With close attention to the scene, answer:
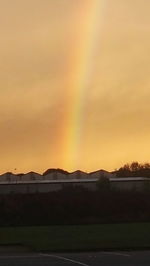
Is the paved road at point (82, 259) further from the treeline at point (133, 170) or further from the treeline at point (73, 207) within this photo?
the treeline at point (133, 170)

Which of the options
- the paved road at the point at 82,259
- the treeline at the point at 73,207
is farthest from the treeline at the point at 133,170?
the paved road at the point at 82,259

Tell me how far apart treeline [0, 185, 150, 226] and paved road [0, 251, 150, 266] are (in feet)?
133

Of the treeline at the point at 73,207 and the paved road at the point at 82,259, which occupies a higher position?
the treeline at the point at 73,207

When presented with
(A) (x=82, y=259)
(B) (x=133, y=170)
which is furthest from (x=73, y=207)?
(B) (x=133, y=170)

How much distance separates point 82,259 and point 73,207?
48.3 meters

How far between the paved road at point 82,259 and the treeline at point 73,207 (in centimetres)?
4048

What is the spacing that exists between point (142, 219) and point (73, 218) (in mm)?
6835

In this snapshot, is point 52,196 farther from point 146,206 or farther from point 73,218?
point 146,206

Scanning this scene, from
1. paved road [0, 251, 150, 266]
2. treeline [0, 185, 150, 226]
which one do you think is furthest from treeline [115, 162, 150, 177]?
paved road [0, 251, 150, 266]

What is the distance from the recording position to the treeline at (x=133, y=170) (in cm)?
12500

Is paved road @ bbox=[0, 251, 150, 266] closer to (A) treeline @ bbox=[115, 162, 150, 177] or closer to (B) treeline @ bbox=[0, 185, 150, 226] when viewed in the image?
(B) treeline @ bbox=[0, 185, 150, 226]

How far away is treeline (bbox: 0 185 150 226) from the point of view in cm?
6912

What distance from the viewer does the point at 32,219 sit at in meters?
69.9

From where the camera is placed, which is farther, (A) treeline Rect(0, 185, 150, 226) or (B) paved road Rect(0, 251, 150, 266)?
(A) treeline Rect(0, 185, 150, 226)
